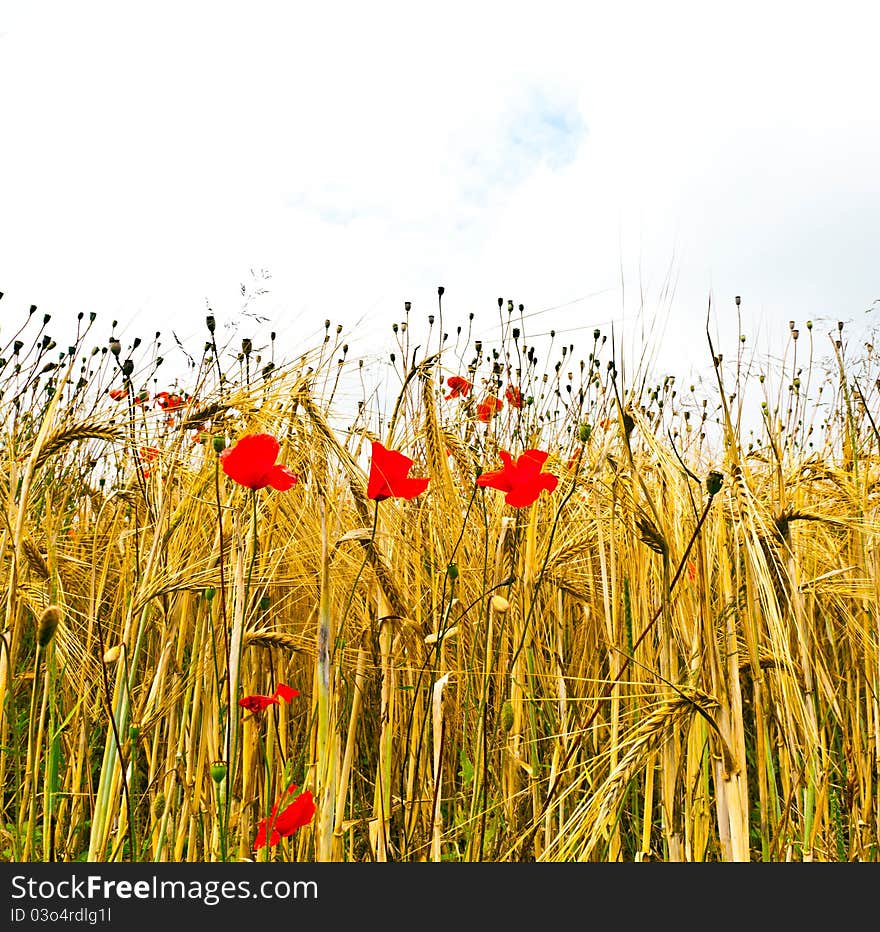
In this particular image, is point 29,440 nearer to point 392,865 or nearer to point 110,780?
point 110,780

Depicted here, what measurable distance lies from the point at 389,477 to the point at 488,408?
91 cm

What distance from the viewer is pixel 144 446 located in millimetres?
1302

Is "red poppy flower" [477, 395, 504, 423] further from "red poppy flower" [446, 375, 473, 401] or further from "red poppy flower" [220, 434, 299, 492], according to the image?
"red poppy flower" [220, 434, 299, 492]

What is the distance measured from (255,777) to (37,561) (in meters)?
0.61

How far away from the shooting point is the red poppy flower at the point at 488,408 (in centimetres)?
212

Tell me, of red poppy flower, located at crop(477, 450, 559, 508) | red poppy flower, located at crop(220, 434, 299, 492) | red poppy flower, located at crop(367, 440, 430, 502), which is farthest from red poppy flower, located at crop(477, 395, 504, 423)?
red poppy flower, located at crop(220, 434, 299, 492)

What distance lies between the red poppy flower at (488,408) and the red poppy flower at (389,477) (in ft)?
2.59

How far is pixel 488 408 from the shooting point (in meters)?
2.19

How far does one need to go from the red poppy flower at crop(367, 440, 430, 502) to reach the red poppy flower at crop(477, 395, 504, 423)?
79cm

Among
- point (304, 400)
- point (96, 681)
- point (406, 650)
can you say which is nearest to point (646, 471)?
point (406, 650)

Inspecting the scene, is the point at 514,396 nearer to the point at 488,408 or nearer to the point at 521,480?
the point at 488,408

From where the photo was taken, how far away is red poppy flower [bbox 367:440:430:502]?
130cm

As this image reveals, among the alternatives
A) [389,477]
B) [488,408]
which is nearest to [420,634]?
[389,477]

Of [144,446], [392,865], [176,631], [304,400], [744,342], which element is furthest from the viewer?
[744,342]
